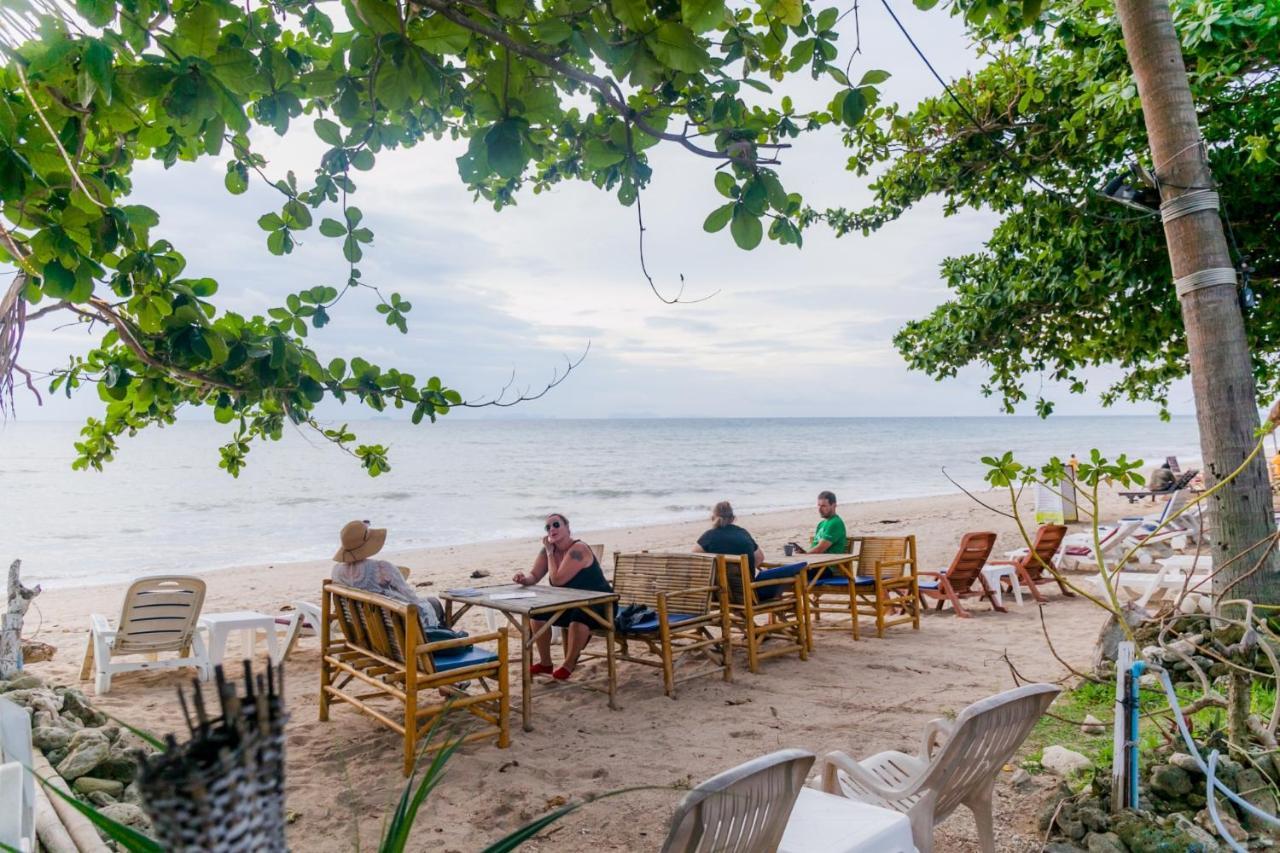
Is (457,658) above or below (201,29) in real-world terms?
below

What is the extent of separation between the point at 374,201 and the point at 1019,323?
5276 mm

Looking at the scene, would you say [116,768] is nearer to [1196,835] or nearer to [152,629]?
[152,629]

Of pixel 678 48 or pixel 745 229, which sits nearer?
pixel 678 48

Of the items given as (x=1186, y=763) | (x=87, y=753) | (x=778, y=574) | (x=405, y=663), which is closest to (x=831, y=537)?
(x=778, y=574)

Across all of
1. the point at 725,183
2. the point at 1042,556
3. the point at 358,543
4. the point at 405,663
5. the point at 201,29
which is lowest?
the point at 1042,556

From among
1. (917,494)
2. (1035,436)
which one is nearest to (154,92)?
(917,494)

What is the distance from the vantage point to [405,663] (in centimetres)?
413

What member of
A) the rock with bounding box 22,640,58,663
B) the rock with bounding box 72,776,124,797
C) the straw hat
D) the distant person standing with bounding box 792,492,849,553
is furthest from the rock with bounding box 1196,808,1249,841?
the rock with bounding box 22,640,58,663

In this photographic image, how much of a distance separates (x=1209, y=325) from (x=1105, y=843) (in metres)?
2.21

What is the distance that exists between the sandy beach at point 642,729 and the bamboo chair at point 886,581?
0.21m

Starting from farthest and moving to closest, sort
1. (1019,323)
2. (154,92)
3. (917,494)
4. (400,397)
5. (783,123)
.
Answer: (917,494), (1019,323), (400,397), (783,123), (154,92)

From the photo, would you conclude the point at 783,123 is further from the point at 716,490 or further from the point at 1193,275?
the point at 716,490

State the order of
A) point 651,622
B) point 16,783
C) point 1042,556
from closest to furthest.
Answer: point 16,783
point 651,622
point 1042,556

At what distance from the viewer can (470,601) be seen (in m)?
5.12
